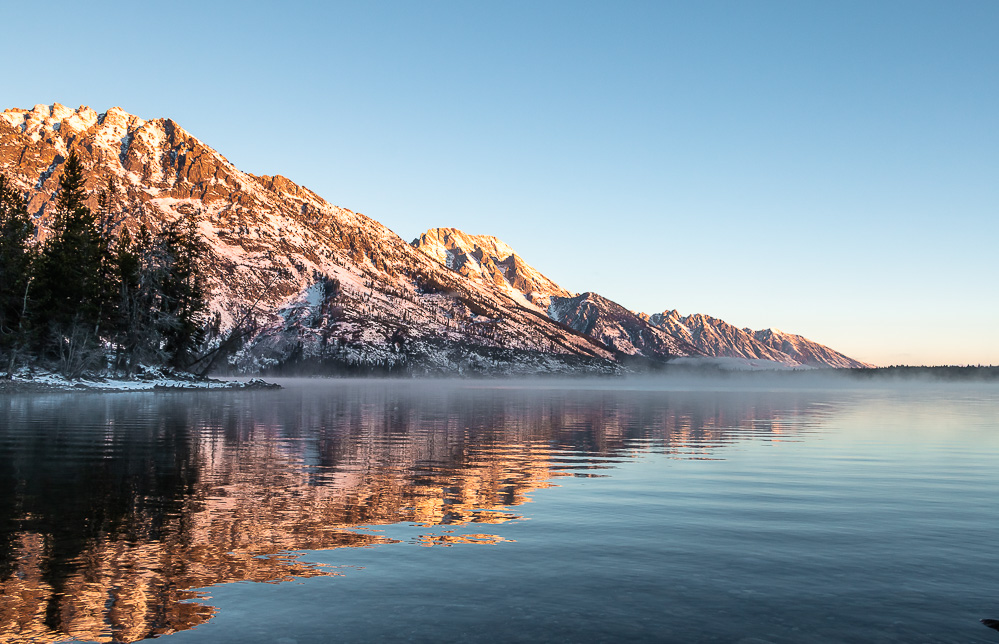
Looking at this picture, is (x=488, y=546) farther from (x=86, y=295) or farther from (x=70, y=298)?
(x=86, y=295)

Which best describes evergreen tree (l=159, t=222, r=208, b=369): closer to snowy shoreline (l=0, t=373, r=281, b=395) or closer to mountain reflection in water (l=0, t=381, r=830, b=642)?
snowy shoreline (l=0, t=373, r=281, b=395)

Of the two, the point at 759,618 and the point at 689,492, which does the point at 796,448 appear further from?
the point at 759,618

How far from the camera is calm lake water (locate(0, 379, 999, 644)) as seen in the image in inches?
440

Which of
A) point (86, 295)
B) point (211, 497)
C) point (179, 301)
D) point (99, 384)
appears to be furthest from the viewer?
point (179, 301)

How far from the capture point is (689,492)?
2534 centimetres

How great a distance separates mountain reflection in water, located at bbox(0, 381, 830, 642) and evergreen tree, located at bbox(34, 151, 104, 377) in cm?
7125

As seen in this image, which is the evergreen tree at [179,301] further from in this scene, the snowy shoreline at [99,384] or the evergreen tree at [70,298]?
the evergreen tree at [70,298]

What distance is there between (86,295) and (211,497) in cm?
11504

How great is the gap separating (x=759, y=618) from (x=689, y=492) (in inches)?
559

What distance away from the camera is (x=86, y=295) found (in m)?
121

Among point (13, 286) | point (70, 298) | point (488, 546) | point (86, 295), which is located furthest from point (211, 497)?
point (86, 295)

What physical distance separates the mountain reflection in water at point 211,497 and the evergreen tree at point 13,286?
215 feet

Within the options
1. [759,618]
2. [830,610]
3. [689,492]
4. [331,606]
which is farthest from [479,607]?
[689,492]

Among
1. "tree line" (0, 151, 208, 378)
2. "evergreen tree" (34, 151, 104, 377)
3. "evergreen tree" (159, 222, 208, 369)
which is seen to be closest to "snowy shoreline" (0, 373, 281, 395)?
"tree line" (0, 151, 208, 378)
